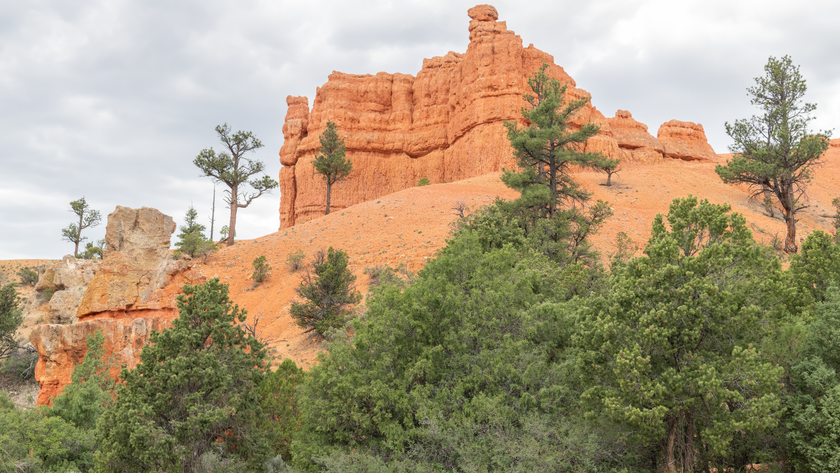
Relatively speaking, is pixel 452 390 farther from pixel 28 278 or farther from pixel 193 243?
pixel 28 278

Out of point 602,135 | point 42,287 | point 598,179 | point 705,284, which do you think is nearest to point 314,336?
point 705,284

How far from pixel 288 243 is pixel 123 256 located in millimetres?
16543

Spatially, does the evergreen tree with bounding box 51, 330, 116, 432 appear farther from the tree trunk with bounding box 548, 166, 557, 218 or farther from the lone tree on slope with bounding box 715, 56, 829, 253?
the lone tree on slope with bounding box 715, 56, 829, 253

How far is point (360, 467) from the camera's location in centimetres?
1096

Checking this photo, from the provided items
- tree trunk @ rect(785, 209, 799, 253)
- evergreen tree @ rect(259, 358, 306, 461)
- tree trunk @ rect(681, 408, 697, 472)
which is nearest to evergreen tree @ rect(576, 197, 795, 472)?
tree trunk @ rect(681, 408, 697, 472)

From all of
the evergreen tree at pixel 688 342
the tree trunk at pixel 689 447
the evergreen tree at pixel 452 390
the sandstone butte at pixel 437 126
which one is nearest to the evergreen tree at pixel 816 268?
the evergreen tree at pixel 688 342

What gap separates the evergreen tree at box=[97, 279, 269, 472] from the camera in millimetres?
11609

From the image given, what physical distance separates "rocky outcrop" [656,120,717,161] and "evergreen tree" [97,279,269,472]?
6302 centimetres

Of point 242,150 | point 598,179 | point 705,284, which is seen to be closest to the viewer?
point 705,284

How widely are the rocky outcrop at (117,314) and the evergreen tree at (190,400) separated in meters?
4.76

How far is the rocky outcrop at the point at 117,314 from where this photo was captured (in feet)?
55.1

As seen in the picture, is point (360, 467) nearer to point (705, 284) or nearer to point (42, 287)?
point (705, 284)

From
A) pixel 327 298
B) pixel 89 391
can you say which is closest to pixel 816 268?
pixel 327 298

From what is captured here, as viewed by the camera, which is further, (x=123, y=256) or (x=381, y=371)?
(x=123, y=256)
